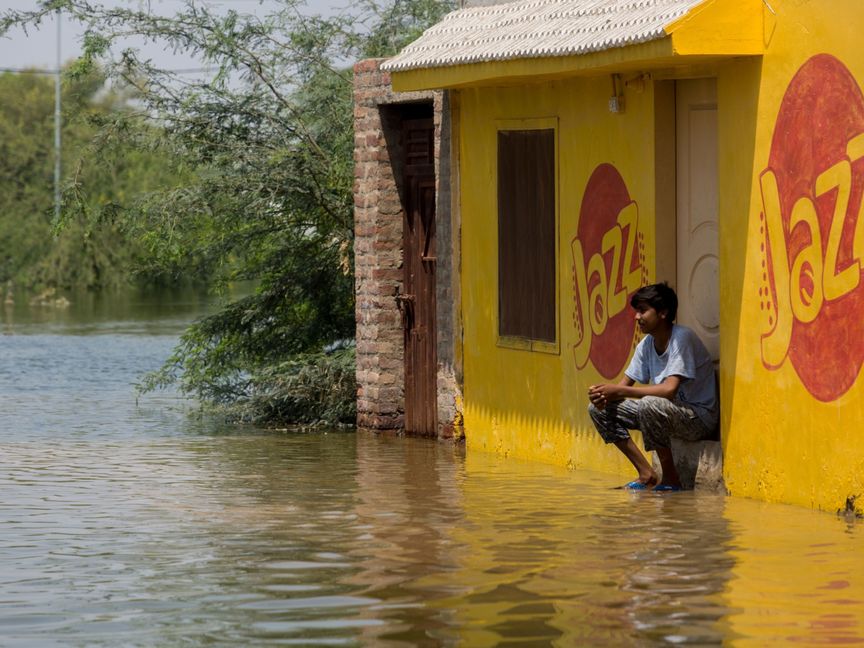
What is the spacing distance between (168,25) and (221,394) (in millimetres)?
3418

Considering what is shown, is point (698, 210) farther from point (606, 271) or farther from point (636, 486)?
point (636, 486)

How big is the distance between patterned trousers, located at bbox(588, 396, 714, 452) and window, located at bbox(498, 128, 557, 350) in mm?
1882

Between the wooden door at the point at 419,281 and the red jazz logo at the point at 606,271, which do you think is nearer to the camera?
the red jazz logo at the point at 606,271

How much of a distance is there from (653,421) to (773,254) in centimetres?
117

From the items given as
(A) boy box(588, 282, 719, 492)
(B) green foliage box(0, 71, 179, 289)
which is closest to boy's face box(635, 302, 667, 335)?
(A) boy box(588, 282, 719, 492)

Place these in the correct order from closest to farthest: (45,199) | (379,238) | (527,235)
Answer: (527,235)
(379,238)
(45,199)

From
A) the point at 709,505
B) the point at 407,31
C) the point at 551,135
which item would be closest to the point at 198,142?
the point at 407,31

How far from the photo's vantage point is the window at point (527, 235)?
42.1 ft

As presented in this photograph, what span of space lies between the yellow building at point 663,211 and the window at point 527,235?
18 millimetres

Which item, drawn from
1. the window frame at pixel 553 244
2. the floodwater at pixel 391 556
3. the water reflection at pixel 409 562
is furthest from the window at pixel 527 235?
the water reflection at pixel 409 562

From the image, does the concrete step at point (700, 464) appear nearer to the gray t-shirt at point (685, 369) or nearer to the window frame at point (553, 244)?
the gray t-shirt at point (685, 369)

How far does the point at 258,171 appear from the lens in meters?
17.2

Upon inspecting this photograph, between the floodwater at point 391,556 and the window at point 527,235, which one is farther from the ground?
the window at point 527,235

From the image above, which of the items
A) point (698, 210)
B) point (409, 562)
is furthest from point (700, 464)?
point (409, 562)
